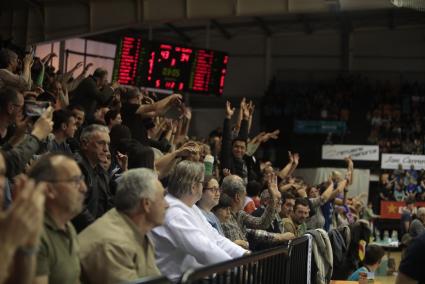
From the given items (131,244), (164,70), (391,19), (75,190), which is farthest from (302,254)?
(391,19)

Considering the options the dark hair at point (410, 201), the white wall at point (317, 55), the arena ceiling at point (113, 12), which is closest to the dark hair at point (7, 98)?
the arena ceiling at point (113, 12)

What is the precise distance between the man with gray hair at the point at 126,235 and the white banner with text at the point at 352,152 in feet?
76.2

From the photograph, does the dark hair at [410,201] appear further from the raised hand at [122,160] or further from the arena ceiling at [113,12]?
the raised hand at [122,160]

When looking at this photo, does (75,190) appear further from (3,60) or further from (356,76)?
(356,76)

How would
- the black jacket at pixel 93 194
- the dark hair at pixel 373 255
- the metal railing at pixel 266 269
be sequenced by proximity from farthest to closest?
the dark hair at pixel 373 255 → the black jacket at pixel 93 194 → the metal railing at pixel 266 269

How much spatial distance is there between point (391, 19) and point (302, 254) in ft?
79.3

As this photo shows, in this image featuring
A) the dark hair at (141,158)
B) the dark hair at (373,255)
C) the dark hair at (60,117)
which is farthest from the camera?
the dark hair at (373,255)

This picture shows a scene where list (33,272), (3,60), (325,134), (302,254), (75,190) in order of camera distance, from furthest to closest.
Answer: (325,134) → (3,60) → (302,254) → (75,190) → (33,272)

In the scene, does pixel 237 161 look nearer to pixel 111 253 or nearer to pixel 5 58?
pixel 5 58

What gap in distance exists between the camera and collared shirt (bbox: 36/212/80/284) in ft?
13.3

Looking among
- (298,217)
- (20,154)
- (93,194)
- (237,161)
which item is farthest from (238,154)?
(20,154)

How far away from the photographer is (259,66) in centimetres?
3309

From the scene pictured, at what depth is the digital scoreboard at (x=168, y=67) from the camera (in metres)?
17.1

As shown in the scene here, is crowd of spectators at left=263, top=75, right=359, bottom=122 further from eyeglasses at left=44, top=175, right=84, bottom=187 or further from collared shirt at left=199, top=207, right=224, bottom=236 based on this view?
eyeglasses at left=44, top=175, right=84, bottom=187
